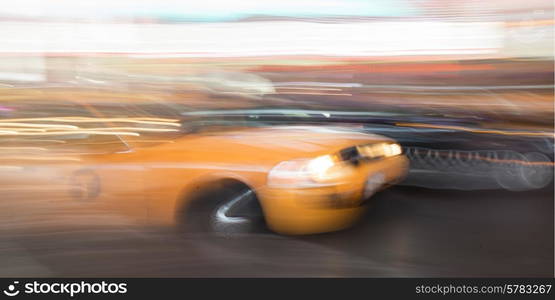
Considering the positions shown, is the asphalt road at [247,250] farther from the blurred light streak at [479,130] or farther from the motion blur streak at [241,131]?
the blurred light streak at [479,130]

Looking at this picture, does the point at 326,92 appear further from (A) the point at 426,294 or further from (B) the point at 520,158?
(B) the point at 520,158

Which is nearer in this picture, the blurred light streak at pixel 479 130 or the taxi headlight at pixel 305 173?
the taxi headlight at pixel 305 173

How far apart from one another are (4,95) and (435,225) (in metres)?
3.18

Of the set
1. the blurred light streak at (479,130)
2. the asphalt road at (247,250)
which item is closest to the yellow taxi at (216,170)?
the asphalt road at (247,250)

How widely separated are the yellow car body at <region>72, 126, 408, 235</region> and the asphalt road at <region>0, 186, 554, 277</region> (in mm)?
139

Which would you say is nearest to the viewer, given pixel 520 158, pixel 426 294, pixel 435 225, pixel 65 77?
pixel 426 294

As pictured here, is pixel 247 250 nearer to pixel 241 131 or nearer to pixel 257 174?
pixel 257 174

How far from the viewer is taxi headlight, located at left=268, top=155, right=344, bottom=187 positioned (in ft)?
9.53

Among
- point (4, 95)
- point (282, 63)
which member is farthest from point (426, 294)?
point (4, 95)

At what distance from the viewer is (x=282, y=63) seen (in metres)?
3.27

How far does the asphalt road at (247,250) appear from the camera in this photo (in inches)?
119

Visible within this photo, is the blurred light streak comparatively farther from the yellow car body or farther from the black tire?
the black tire

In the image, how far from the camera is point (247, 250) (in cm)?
314

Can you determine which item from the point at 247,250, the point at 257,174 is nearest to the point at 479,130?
the point at 257,174
